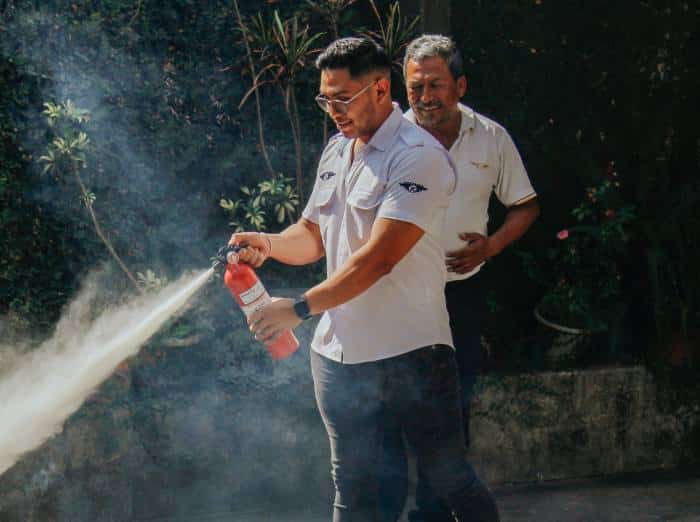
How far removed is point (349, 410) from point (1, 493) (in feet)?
7.13

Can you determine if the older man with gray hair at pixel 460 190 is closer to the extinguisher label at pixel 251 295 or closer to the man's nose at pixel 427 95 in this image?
the man's nose at pixel 427 95

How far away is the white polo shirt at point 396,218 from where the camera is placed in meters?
4.07

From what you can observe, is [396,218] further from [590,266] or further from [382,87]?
[590,266]

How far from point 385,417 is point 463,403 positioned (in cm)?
103

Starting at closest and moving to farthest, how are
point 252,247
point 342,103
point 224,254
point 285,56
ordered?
point 342,103 → point 224,254 → point 252,247 → point 285,56

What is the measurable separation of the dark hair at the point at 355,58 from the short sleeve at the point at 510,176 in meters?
1.24

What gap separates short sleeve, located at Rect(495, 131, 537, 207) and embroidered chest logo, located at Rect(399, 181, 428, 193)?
4.23 feet

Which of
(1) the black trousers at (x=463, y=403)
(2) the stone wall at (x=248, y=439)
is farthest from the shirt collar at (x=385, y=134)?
(2) the stone wall at (x=248, y=439)

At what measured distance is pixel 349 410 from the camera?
13.9ft

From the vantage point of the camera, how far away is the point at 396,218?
13.2ft

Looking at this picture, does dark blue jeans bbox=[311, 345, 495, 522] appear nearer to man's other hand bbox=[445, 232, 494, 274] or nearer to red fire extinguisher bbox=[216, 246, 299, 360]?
red fire extinguisher bbox=[216, 246, 299, 360]

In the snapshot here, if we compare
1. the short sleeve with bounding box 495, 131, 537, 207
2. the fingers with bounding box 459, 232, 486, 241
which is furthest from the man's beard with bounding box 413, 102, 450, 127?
the fingers with bounding box 459, 232, 486, 241

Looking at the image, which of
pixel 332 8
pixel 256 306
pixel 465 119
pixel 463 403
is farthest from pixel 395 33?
pixel 256 306

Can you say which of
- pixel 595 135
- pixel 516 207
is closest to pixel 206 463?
pixel 516 207
